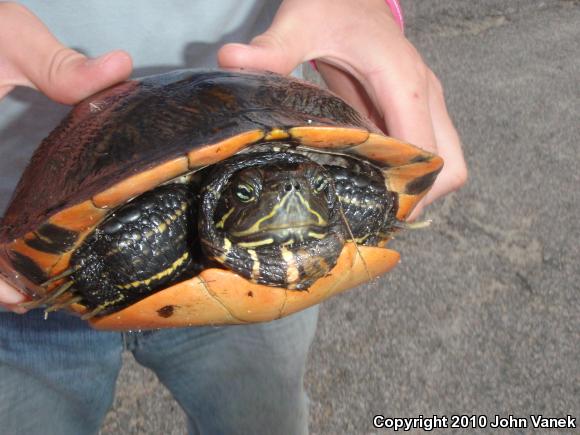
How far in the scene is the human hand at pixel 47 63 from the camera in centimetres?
95

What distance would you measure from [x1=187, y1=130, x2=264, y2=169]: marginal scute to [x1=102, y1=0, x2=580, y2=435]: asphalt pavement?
131cm

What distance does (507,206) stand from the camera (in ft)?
8.25

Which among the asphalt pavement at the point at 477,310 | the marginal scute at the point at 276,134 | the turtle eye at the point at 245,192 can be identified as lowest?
the asphalt pavement at the point at 477,310

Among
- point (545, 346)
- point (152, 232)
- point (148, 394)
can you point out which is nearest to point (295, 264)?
point (152, 232)

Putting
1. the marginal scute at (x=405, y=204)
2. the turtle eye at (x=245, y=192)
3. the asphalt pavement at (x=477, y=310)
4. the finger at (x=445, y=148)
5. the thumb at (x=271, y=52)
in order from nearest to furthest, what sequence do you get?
the turtle eye at (x=245, y=192)
the thumb at (x=271, y=52)
the marginal scute at (x=405, y=204)
the finger at (x=445, y=148)
the asphalt pavement at (x=477, y=310)

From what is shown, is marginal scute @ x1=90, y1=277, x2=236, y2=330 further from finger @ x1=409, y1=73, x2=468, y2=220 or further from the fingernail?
finger @ x1=409, y1=73, x2=468, y2=220

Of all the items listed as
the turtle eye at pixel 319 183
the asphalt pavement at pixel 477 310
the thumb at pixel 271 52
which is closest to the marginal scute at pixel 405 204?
the turtle eye at pixel 319 183

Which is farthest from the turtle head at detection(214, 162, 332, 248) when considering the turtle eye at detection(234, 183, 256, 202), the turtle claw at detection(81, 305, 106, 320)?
the turtle claw at detection(81, 305, 106, 320)

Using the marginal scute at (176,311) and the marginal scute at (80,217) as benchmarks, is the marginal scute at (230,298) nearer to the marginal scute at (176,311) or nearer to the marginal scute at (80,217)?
the marginal scute at (176,311)

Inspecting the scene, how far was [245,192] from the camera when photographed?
912 mm

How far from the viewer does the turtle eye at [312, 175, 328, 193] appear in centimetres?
Result: 93

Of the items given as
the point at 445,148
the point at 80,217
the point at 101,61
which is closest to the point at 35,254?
the point at 80,217

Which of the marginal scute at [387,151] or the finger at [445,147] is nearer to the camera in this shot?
the marginal scute at [387,151]

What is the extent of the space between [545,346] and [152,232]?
5.38ft
